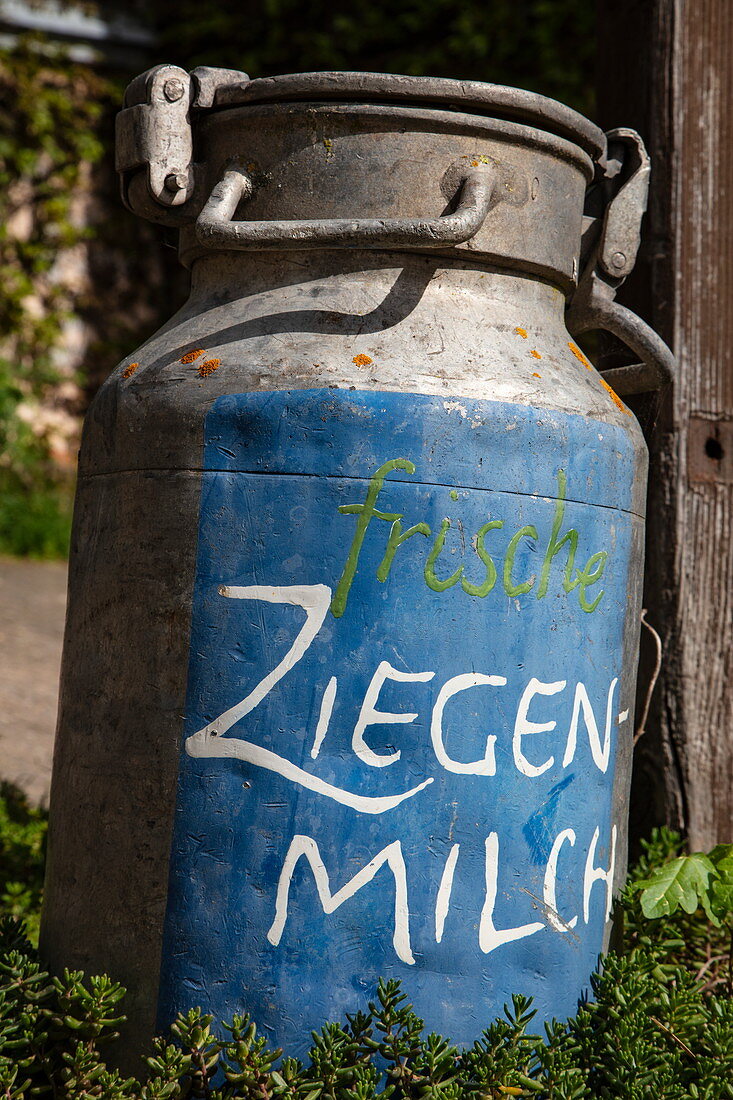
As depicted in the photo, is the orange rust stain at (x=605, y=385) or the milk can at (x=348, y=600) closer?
the milk can at (x=348, y=600)

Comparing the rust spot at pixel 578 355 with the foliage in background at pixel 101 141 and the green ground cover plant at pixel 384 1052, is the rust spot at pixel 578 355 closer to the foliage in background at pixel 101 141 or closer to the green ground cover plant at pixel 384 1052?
the green ground cover plant at pixel 384 1052

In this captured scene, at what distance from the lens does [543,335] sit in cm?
178

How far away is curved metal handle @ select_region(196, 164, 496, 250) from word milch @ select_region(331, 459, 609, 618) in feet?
1.05

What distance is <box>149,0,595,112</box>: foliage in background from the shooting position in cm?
609

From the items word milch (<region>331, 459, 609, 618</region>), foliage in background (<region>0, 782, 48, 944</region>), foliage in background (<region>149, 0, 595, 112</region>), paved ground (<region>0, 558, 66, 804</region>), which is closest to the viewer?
word milch (<region>331, 459, 609, 618</region>)

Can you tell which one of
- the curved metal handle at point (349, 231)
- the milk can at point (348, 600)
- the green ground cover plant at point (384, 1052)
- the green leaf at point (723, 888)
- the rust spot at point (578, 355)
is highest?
the curved metal handle at point (349, 231)

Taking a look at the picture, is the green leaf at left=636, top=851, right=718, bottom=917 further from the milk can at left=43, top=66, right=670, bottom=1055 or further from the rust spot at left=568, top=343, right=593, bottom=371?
the rust spot at left=568, top=343, right=593, bottom=371

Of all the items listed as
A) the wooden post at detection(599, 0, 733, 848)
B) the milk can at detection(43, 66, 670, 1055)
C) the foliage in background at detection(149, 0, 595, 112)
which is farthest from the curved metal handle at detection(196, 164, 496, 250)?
the foliage in background at detection(149, 0, 595, 112)

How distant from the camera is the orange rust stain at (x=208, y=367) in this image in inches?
64.6

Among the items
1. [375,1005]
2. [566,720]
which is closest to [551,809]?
[566,720]

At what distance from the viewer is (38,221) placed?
7086 millimetres

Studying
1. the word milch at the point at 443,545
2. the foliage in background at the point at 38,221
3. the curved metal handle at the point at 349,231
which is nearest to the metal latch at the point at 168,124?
the curved metal handle at the point at 349,231

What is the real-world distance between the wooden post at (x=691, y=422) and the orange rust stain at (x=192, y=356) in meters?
1.15

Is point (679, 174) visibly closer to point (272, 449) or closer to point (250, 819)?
point (272, 449)
